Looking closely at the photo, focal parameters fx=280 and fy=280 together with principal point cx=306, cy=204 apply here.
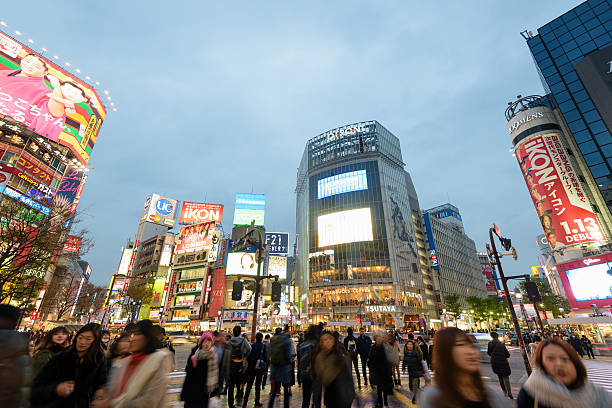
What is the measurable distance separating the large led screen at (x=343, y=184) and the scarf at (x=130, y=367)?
232 feet

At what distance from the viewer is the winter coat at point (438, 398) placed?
2135mm

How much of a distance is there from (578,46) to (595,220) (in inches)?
1093

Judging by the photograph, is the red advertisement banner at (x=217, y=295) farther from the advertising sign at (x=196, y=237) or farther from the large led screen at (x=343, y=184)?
the large led screen at (x=343, y=184)

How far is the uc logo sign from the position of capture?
91.6 m

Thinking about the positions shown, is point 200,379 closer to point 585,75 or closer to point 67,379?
point 67,379

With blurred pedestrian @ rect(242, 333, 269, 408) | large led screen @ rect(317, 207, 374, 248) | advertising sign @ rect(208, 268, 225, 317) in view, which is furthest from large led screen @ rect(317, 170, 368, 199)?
blurred pedestrian @ rect(242, 333, 269, 408)

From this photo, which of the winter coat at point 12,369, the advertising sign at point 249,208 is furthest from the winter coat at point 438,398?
the advertising sign at point 249,208

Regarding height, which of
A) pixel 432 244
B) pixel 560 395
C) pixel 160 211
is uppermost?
pixel 160 211

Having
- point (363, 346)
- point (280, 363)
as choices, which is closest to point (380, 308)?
point (363, 346)

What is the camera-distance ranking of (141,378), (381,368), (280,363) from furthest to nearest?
(381,368) → (280,363) → (141,378)

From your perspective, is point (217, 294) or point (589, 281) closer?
point (589, 281)

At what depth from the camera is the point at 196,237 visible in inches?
2867

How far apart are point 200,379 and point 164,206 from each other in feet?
324

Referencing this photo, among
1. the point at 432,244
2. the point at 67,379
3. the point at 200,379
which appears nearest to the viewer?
the point at 67,379
